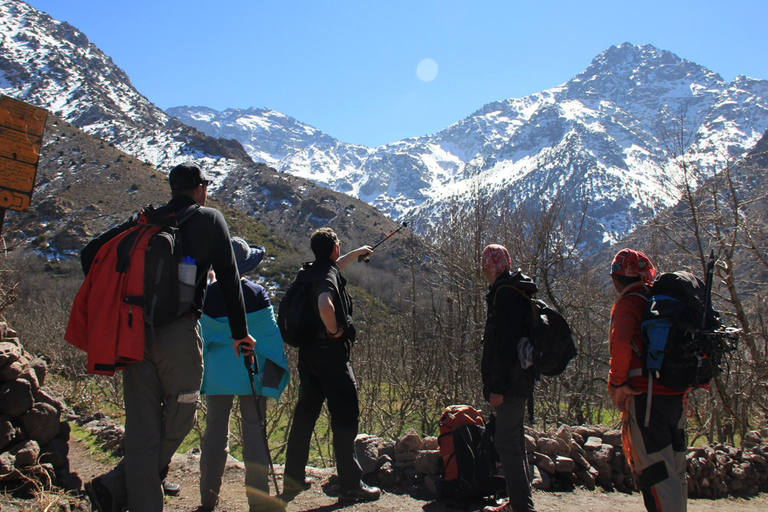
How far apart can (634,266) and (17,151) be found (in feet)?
12.6

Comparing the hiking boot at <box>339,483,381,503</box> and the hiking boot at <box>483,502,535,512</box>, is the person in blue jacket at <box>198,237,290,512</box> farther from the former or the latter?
the hiking boot at <box>483,502,535,512</box>

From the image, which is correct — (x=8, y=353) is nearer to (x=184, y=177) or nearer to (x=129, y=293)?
(x=129, y=293)

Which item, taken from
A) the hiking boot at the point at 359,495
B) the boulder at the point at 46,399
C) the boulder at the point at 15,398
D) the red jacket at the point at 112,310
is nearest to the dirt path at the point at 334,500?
the hiking boot at the point at 359,495

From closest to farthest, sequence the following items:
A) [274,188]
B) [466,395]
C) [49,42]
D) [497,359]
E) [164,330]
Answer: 1. [164,330]
2. [497,359]
3. [466,395]
4. [274,188]
5. [49,42]

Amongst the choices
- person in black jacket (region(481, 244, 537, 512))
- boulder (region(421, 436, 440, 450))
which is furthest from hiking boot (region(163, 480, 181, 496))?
person in black jacket (region(481, 244, 537, 512))

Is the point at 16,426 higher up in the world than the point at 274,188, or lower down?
lower down

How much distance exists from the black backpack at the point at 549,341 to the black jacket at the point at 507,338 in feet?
0.15

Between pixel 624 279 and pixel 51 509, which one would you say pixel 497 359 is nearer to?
pixel 624 279

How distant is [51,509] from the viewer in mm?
3184

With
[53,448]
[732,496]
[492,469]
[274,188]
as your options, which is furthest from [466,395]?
[274,188]

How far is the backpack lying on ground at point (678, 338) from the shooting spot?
3188 millimetres

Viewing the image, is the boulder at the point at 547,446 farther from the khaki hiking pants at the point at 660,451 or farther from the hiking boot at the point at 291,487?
the hiking boot at the point at 291,487

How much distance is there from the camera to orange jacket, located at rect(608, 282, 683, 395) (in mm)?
3293

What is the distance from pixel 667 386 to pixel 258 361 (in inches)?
107
